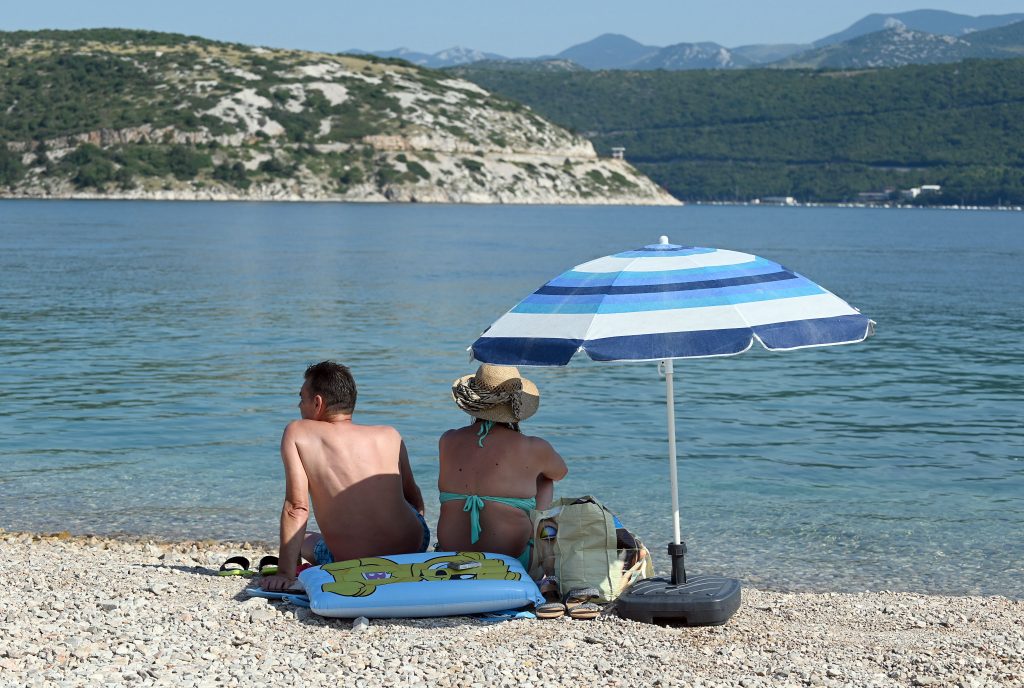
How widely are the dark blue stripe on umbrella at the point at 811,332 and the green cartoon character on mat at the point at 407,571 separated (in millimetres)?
2031

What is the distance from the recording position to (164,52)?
7820 inches

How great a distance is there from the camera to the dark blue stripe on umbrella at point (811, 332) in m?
6.53

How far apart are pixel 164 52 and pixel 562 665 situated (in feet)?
674

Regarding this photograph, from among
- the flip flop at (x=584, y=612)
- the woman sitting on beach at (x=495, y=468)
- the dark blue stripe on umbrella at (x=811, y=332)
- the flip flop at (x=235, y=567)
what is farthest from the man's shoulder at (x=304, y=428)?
the dark blue stripe on umbrella at (x=811, y=332)

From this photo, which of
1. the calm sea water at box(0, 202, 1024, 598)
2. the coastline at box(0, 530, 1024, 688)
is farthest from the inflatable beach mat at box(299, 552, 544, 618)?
the calm sea water at box(0, 202, 1024, 598)

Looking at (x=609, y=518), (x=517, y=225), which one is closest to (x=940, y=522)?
(x=609, y=518)

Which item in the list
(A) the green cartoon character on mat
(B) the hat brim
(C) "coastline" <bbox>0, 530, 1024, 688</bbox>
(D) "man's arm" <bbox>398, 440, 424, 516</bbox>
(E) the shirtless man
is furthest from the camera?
(D) "man's arm" <bbox>398, 440, 424, 516</bbox>

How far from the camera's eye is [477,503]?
7551 millimetres

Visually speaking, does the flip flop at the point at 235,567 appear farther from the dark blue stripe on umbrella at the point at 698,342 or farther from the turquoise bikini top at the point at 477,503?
the dark blue stripe on umbrella at the point at 698,342

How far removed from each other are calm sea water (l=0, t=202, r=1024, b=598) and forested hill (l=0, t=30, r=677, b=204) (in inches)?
4595

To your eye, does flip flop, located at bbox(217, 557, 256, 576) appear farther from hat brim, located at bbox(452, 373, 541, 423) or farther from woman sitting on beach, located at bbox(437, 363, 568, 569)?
hat brim, located at bbox(452, 373, 541, 423)

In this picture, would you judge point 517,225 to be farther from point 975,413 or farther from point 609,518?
point 609,518

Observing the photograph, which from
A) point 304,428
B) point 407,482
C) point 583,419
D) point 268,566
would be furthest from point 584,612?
point 583,419

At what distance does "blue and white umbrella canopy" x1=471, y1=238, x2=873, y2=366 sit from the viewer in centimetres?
654
